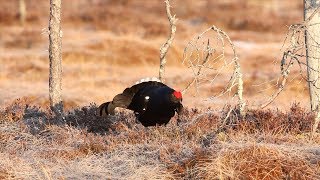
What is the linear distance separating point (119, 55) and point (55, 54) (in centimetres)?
1500

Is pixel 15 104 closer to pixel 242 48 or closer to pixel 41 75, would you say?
pixel 41 75

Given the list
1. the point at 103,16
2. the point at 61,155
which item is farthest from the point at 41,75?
the point at 103,16

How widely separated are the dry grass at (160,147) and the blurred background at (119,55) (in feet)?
2.42

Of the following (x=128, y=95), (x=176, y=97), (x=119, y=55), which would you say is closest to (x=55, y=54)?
(x=128, y=95)

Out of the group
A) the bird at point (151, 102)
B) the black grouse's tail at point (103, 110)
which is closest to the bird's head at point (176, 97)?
the bird at point (151, 102)

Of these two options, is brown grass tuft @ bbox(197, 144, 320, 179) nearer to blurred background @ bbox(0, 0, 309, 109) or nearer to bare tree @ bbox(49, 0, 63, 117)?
blurred background @ bbox(0, 0, 309, 109)

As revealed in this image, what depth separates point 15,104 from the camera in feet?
42.2

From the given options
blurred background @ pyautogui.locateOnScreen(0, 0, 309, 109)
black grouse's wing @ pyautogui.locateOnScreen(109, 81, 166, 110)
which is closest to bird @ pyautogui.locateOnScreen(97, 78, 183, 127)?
black grouse's wing @ pyautogui.locateOnScreen(109, 81, 166, 110)

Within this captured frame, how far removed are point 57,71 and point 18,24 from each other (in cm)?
2970

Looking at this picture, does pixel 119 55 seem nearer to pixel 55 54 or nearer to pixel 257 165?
pixel 55 54

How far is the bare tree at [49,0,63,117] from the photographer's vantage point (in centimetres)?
1227

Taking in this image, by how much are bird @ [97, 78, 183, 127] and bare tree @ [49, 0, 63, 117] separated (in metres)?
2.03

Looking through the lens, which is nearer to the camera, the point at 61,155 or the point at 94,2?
the point at 61,155

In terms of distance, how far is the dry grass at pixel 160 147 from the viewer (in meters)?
8.33
